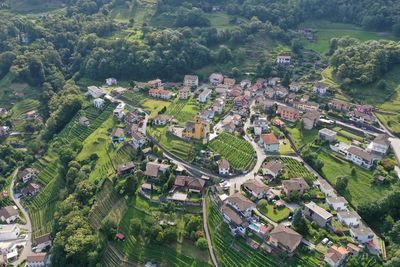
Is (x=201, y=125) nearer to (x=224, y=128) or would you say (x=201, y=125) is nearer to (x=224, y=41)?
(x=224, y=128)

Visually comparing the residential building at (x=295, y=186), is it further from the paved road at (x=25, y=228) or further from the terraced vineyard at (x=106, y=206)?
the paved road at (x=25, y=228)

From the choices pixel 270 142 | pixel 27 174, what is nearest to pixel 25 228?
pixel 27 174

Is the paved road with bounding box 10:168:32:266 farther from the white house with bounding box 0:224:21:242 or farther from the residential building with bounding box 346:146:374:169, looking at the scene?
the residential building with bounding box 346:146:374:169

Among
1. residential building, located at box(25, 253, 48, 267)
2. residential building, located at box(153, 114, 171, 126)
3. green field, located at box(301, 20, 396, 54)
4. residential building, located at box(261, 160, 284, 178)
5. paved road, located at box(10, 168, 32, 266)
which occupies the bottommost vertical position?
paved road, located at box(10, 168, 32, 266)

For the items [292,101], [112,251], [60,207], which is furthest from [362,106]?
[60,207]

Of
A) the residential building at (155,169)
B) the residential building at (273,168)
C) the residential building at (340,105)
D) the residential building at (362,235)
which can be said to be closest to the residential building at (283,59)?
the residential building at (340,105)

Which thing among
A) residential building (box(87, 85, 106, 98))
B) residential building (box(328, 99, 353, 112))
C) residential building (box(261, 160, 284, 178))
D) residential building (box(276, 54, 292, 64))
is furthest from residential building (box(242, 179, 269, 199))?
residential building (box(276, 54, 292, 64))
